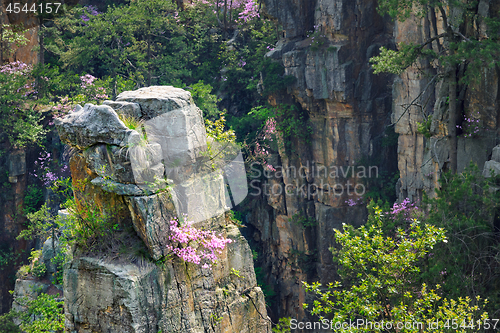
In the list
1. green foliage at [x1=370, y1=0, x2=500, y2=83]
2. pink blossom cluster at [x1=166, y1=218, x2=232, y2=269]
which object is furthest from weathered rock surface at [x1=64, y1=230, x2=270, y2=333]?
green foliage at [x1=370, y1=0, x2=500, y2=83]

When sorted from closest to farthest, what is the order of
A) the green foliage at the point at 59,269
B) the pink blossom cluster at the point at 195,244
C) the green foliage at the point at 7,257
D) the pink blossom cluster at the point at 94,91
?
the pink blossom cluster at the point at 195,244
the green foliage at the point at 59,269
the pink blossom cluster at the point at 94,91
the green foliage at the point at 7,257

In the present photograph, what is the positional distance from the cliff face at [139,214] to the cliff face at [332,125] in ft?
33.4

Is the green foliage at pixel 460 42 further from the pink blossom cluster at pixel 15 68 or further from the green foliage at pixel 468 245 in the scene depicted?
the pink blossom cluster at pixel 15 68

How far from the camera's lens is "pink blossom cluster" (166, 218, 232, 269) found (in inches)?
310

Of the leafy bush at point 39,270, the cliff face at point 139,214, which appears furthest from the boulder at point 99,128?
the leafy bush at point 39,270

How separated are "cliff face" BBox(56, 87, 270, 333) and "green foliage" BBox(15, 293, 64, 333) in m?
4.99

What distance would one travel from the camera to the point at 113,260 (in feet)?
25.3

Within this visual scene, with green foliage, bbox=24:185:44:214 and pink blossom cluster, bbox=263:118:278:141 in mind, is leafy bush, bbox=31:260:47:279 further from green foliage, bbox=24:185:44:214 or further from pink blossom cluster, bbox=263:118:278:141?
pink blossom cluster, bbox=263:118:278:141

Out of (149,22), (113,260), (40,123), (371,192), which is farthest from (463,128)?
(40,123)

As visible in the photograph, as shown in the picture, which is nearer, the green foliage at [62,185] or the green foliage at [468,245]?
the green foliage at [62,185]

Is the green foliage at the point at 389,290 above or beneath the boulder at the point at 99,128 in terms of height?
beneath

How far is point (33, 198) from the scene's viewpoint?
68.1ft

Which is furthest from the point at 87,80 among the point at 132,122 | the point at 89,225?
the point at 89,225

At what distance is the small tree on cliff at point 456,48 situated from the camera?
11258mm
